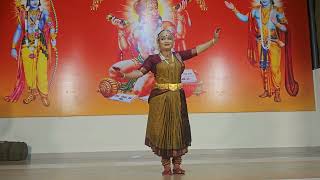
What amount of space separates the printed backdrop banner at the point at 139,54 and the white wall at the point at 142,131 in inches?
5.7

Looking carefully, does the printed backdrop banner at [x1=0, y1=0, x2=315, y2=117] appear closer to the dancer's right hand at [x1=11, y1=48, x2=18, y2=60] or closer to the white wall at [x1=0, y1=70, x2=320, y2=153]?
the dancer's right hand at [x1=11, y1=48, x2=18, y2=60]

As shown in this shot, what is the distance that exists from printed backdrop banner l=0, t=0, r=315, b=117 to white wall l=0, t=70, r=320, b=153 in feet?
0.47

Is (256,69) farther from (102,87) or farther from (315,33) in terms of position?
(102,87)

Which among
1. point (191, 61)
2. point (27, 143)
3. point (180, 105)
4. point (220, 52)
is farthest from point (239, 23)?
point (27, 143)

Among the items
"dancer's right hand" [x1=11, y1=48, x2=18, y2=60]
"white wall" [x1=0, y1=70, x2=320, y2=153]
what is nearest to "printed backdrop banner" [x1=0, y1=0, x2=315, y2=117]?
"dancer's right hand" [x1=11, y1=48, x2=18, y2=60]

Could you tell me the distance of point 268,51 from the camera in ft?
21.5

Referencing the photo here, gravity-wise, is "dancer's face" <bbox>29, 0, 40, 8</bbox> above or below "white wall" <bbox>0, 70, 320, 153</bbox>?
above

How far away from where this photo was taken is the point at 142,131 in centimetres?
626

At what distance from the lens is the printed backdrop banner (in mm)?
6254

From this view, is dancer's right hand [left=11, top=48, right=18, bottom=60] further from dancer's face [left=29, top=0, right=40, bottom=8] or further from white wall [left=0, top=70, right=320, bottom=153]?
white wall [left=0, top=70, right=320, bottom=153]

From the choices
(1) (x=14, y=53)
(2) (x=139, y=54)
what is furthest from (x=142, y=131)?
(1) (x=14, y=53)

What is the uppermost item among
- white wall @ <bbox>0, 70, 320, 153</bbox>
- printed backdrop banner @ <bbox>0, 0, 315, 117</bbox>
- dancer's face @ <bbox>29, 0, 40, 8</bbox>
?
dancer's face @ <bbox>29, 0, 40, 8</bbox>

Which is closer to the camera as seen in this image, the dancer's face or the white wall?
the white wall

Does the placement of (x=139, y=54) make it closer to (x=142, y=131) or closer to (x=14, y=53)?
(x=142, y=131)
